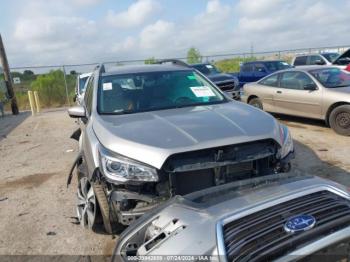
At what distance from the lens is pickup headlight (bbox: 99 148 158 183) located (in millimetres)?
2904

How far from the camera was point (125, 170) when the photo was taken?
2959mm

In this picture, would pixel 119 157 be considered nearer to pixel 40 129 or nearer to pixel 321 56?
pixel 40 129

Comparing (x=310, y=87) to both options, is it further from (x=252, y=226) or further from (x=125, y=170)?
(x=252, y=226)

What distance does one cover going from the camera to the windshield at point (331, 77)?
27.1 ft

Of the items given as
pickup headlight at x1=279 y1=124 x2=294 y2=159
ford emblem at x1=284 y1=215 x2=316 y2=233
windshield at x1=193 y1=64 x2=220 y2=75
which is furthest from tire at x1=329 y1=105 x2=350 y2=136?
windshield at x1=193 y1=64 x2=220 y2=75

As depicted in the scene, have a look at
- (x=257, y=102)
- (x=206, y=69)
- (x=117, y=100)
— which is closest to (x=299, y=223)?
(x=117, y=100)

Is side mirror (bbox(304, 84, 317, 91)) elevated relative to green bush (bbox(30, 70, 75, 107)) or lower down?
elevated

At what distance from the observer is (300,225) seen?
1785 millimetres

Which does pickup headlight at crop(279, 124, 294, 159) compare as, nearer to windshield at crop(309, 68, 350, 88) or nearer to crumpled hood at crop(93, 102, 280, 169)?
crumpled hood at crop(93, 102, 280, 169)

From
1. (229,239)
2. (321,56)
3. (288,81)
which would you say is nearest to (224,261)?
(229,239)

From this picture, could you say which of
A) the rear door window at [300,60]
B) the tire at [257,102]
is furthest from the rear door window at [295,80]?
the rear door window at [300,60]

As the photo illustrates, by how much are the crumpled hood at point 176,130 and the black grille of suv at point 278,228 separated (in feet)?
3.60

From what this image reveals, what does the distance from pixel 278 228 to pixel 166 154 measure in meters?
1.26

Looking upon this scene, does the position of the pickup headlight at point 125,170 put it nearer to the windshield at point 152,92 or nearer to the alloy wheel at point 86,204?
the alloy wheel at point 86,204
